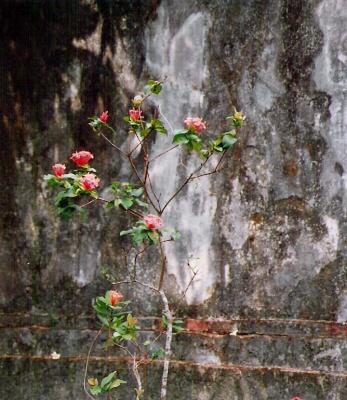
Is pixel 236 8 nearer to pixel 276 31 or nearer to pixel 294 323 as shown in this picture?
pixel 276 31

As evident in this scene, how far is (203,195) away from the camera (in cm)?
361

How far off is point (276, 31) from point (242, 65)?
0.25 meters

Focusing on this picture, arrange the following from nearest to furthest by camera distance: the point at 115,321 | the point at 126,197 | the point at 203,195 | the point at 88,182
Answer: the point at 88,182
the point at 115,321
the point at 126,197
the point at 203,195

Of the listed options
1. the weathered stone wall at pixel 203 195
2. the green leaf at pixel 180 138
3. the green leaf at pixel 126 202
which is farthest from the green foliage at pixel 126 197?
the weathered stone wall at pixel 203 195

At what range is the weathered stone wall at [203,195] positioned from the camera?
3504 mm

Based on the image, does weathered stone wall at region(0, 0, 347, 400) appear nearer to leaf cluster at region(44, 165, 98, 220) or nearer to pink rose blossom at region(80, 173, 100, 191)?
leaf cluster at region(44, 165, 98, 220)

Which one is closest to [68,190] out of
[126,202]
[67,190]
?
[67,190]

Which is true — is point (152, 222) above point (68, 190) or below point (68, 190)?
below

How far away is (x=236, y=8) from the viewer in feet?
11.8

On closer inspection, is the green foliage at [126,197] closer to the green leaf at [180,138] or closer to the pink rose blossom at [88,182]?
the pink rose blossom at [88,182]

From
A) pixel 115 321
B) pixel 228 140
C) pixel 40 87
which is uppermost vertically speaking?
pixel 40 87

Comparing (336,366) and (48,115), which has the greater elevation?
(48,115)

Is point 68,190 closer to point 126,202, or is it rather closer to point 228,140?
point 126,202

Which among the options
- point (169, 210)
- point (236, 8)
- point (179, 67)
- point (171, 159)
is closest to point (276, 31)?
point (236, 8)
